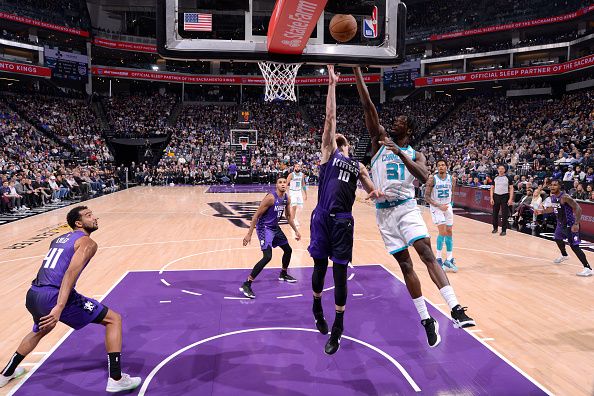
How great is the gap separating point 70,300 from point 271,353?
1.92 meters

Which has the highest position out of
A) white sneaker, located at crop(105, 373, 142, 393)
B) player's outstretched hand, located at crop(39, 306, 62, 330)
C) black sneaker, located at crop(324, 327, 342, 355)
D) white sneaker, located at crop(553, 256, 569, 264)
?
player's outstretched hand, located at crop(39, 306, 62, 330)

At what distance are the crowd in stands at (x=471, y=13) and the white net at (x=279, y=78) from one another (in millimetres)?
26652

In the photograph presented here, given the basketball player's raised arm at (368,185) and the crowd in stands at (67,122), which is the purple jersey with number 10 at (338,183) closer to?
the basketball player's raised arm at (368,185)

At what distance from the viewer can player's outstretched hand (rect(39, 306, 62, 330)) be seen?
337cm

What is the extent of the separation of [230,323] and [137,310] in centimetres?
133

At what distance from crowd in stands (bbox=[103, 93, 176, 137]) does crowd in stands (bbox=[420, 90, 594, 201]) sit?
20.1m

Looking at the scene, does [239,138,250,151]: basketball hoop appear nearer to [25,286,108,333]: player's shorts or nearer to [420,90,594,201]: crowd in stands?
[420,90,594,201]: crowd in stands

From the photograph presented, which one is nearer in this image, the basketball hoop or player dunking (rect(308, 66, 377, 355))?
player dunking (rect(308, 66, 377, 355))

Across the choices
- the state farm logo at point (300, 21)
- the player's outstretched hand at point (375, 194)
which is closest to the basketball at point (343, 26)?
the state farm logo at point (300, 21)

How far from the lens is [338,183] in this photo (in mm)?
4148

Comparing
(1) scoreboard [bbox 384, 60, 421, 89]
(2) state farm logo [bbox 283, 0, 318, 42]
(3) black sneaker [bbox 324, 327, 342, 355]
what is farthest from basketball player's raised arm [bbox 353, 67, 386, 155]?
(1) scoreboard [bbox 384, 60, 421, 89]

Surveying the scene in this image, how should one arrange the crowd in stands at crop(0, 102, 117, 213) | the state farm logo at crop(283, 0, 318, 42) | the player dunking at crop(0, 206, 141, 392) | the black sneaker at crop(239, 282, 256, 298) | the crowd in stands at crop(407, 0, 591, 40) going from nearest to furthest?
the player dunking at crop(0, 206, 141, 392), the state farm logo at crop(283, 0, 318, 42), the black sneaker at crop(239, 282, 256, 298), the crowd in stands at crop(0, 102, 117, 213), the crowd in stands at crop(407, 0, 591, 40)

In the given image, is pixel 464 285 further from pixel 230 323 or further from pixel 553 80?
pixel 553 80

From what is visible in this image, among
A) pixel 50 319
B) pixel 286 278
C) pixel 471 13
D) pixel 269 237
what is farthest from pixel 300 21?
pixel 471 13
